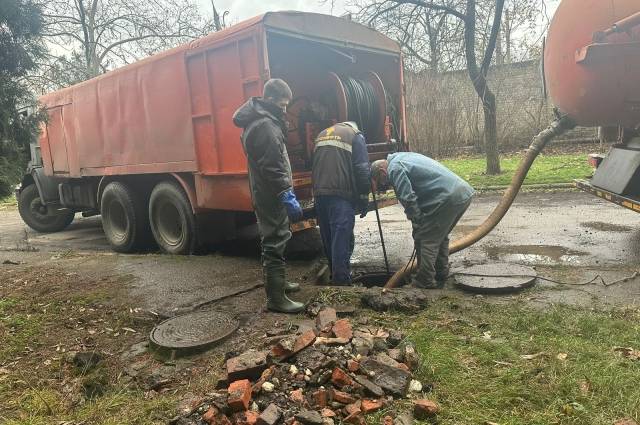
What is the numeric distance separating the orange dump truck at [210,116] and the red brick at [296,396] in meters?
3.08

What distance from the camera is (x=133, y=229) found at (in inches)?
276

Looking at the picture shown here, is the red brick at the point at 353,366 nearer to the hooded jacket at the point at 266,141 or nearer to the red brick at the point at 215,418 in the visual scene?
the red brick at the point at 215,418

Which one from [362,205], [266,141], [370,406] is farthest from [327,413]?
[362,205]

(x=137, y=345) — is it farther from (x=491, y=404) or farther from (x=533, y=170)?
(x=533, y=170)

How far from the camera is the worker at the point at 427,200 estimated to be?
174 inches

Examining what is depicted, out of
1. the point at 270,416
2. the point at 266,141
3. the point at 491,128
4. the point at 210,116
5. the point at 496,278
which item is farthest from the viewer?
the point at 491,128

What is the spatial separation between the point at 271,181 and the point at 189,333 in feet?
4.36

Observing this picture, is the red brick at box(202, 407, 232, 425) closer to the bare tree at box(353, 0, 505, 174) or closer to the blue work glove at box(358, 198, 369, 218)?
the blue work glove at box(358, 198, 369, 218)

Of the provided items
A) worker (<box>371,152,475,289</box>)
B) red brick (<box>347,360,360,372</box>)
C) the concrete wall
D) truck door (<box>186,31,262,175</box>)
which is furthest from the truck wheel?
the concrete wall

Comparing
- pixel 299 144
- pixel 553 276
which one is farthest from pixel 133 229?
pixel 553 276

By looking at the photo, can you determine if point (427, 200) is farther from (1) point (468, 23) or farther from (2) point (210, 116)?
(1) point (468, 23)

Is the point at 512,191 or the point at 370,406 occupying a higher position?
the point at 512,191

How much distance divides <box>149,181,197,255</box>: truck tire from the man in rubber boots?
2.34m

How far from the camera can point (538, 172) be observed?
11.8 m
